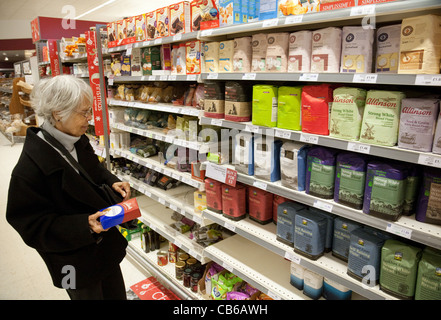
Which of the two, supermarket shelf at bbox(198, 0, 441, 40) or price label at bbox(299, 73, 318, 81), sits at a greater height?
supermarket shelf at bbox(198, 0, 441, 40)

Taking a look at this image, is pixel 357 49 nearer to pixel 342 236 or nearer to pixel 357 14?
pixel 357 14

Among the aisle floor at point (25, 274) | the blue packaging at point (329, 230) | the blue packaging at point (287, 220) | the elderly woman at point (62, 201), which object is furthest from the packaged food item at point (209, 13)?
the aisle floor at point (25, 274)

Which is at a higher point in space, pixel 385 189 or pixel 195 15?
pixel 195 15

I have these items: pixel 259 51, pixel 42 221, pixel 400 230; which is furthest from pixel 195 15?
pixel 400 230

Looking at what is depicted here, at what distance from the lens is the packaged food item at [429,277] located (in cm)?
130

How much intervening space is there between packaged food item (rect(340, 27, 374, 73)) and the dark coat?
4.89ft

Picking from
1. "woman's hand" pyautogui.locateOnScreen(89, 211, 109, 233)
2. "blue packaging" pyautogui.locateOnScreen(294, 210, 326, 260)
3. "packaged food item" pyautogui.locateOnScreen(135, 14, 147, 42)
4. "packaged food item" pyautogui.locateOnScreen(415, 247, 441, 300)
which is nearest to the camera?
"packaged food item" pyautogui.locateOnScreen(415, 247, 441, 300)

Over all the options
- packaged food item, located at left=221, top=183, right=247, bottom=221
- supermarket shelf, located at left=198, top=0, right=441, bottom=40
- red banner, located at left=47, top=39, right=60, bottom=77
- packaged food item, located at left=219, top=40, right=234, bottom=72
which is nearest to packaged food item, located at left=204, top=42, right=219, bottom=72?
packaged food item, located at left=219, top=40, right=234, bottom=72

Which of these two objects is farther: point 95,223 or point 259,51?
point 259,51

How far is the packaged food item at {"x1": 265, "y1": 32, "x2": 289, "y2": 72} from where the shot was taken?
1.76 meters

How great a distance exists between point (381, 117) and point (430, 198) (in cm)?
43

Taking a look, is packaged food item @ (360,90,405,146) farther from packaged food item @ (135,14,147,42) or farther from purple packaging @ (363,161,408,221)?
packaged food item @ (135,14,147,42)

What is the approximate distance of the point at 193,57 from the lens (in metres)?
2.42
